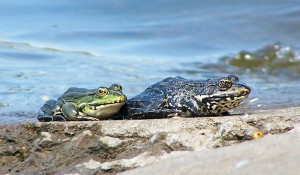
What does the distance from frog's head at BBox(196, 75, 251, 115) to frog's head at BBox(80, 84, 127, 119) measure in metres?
0.57

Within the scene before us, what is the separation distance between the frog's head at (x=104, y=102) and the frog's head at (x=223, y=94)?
1.88ft

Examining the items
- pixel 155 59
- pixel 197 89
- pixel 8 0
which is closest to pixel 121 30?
pixel 155 59

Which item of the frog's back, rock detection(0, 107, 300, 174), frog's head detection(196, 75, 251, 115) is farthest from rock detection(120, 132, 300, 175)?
the frog's back

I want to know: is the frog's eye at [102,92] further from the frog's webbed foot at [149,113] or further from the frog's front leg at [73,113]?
the frog's webbed foot at [149,113]

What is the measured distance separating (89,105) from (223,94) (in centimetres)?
93

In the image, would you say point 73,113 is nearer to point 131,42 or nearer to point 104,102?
point 104,102

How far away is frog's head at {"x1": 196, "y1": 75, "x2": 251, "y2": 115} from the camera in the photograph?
20.3 feet

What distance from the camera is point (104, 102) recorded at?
20.1ft

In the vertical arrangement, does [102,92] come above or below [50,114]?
above

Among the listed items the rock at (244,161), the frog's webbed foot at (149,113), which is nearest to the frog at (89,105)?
the frog's webbed foot at (149,113)

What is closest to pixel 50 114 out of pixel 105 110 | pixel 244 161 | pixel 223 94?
pixel 105 110

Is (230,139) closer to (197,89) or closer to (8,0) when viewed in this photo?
(197,89)

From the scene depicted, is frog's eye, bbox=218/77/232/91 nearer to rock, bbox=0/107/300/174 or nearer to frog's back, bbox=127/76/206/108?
frog's back, bbox=127/76/206/108

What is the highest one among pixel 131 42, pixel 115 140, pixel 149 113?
pixel 131 42
